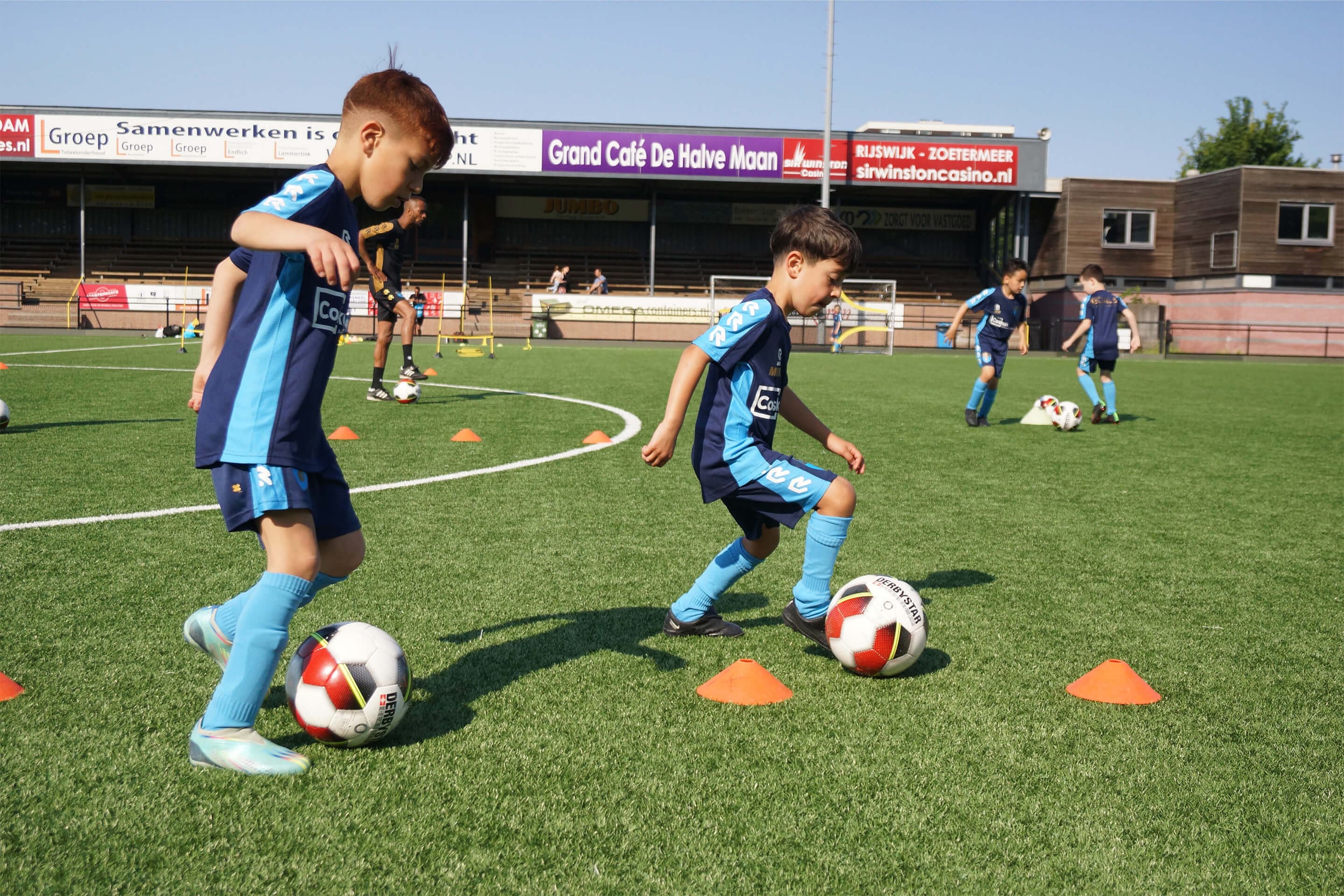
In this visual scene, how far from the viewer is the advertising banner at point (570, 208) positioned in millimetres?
41125

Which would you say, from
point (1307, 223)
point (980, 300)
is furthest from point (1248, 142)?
point (980, 300)

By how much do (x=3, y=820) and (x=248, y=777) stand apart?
20.2 inches

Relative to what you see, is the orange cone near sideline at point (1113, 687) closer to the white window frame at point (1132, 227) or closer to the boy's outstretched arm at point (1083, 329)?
the boy's outstretched arm at point (1083, 329)

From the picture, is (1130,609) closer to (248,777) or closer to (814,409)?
(248,777)

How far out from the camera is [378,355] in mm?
11969

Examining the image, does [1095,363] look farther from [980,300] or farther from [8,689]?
[8,689]

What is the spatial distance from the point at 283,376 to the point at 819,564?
2.00 m

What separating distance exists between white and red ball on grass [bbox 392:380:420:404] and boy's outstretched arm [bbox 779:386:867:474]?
27.0 ft

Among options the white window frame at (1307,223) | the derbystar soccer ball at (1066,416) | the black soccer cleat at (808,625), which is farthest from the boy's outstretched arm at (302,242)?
the white window frame at (1307,223)

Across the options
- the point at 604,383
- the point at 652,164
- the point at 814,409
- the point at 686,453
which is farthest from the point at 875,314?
the point at 686,453

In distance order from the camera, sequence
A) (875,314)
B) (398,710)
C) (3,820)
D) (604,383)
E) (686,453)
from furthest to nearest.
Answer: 1. (875,314)
2. (604,383)
3. (686,453)
4. (398,710)
5. (3,820)

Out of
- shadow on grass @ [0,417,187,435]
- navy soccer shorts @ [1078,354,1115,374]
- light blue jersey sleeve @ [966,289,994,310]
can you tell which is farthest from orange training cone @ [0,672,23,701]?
navy soccer shorts @ [1078,354,1115,374]

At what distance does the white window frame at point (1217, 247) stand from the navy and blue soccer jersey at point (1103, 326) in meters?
28.0

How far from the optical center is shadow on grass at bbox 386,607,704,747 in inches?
122
